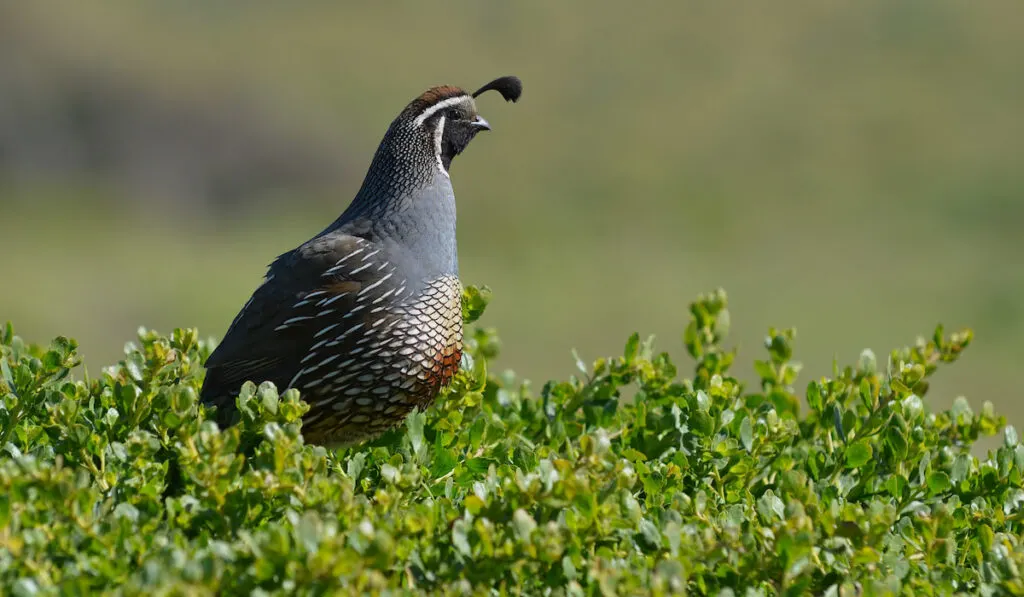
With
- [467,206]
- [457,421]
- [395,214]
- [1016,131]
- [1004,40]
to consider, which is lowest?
[457,421]

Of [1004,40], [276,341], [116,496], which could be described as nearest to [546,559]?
[116,496]

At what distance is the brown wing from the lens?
348 cm

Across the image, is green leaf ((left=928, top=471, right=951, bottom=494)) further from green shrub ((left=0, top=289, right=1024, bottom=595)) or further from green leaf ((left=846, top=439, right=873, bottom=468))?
green leaf ((left=846, top=439, right=873, bottom=468))

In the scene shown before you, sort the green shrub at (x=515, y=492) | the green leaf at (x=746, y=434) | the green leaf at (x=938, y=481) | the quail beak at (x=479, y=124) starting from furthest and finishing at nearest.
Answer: the quail beak at (x=479, y=124)
the green leaf at (x=746, y=434)
the green leaf at (x=938, y=481)
the green shrub at (x=515, y=492)

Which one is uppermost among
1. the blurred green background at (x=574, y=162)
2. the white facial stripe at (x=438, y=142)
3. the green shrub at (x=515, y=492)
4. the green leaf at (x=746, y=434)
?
the blurred green background at (x=574, y=162)

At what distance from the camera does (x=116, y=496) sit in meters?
2.63

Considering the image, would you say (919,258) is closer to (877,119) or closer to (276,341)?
(877,119)


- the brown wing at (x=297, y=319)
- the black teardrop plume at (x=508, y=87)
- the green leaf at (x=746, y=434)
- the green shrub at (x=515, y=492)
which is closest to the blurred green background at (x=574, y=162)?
the black teardrop plume at (x=508, y=87)

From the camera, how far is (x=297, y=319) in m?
3.51

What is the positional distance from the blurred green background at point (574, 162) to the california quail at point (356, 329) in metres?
5.59

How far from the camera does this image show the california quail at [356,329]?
3408mm

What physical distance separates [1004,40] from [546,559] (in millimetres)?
15672

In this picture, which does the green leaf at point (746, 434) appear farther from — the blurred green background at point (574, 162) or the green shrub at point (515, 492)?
the blurred green background at point (574, 162)

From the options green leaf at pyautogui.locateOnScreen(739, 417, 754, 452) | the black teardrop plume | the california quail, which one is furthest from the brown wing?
green leaf at pyautogui.locateOnScreen(739, 417, 754, 452)
